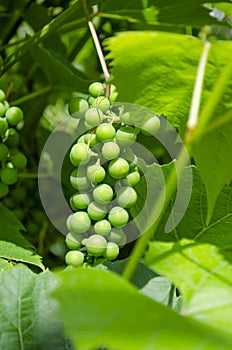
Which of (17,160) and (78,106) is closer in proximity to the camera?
(78,106)

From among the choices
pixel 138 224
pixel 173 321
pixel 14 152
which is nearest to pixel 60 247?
pixel 14 152

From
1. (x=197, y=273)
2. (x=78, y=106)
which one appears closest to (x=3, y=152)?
(x=78, y=106)

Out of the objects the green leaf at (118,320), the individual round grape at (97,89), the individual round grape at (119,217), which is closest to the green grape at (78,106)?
the individual round grape at (97,89)

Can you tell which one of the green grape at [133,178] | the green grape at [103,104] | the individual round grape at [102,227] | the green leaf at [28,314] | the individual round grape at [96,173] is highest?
the green grape at [103,104]

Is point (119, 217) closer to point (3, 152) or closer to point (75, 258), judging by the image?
point (75, 258)

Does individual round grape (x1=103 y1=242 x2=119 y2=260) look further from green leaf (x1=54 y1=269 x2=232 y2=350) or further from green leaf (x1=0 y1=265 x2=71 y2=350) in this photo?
green leaf (x1=54 y1=269 x2=232 y2=350)

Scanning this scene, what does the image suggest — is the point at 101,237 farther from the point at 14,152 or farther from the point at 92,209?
the point at 14,152

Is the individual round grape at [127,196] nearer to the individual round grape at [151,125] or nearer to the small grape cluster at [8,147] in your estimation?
the individual round grape at [151,125]
